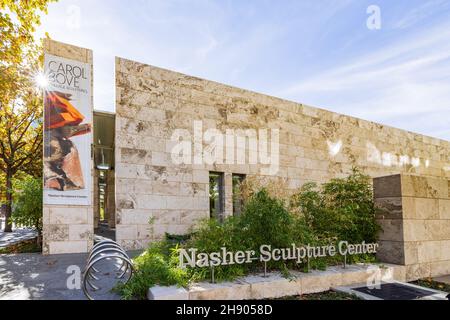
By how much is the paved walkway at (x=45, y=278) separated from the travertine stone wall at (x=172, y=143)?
7.48 feet

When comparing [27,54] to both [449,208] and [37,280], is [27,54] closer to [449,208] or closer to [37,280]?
[37,280]

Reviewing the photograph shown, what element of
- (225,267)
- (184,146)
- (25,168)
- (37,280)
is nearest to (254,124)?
(184,146)

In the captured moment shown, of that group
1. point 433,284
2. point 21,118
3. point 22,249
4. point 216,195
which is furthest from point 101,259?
point 21,118

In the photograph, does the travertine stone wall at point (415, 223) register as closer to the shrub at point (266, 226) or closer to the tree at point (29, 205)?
the shrub at point (266, 226)

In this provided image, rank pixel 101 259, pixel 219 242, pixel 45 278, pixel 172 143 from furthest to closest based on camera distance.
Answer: pixel 172 143 → pixel 45 278 → pixel 219 242 → pixel 101 259

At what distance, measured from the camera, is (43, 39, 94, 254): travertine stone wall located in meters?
8.22

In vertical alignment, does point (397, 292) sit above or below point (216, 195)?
below

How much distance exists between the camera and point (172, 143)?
33.1ft

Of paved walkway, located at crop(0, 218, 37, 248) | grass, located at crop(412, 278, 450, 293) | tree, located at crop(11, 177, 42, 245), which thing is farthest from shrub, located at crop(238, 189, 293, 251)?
paved walkway, located at crop(0, 218, 37, 248)

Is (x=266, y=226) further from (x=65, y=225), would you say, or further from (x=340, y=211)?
(x=65, y=225)

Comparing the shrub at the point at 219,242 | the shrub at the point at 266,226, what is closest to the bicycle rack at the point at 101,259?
the shrub at the point at 219,242

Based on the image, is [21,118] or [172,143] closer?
[172,143]

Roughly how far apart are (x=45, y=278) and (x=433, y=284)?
272 inches
